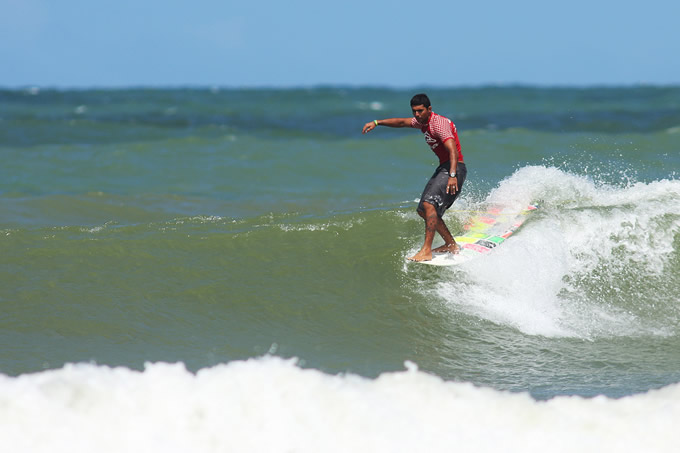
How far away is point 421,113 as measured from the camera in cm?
685

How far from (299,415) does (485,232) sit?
4.33 m

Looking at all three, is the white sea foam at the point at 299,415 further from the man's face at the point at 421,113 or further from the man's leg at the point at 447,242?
the man's face at the point at 421,113

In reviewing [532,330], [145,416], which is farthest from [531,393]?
[145,416]

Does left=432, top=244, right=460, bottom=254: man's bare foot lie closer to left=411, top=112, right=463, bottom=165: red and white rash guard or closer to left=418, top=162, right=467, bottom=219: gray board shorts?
left=418, top=162, right=467, bottom=219: gray board shorts

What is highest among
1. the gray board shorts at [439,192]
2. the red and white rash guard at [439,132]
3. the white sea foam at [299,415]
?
the red and white rash guard at [439,132]

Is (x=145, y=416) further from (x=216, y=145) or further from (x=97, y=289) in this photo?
(x=216, y=145)

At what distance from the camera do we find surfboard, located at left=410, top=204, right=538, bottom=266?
720 cm

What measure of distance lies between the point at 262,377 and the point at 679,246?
207 inches

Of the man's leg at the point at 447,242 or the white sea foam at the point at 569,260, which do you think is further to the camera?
the man's leg at the point at 447,242

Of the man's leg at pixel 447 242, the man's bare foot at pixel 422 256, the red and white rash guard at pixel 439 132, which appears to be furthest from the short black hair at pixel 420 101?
the man's bare foot at pixel 422 256

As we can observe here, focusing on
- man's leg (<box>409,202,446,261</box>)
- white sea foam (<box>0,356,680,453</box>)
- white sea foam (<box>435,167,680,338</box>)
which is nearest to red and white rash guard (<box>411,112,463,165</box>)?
man's leg (<box>409,202,446,261</box>)

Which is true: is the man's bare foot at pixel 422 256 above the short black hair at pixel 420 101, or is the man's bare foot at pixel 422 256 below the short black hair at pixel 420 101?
below

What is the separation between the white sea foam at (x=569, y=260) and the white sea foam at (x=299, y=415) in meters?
1.88

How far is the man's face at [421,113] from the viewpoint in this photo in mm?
6809
